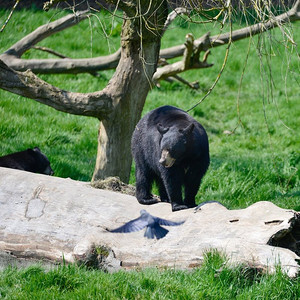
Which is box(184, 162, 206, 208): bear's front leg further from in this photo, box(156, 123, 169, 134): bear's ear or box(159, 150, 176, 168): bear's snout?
box(156, 123, 169, 134): bear's ear

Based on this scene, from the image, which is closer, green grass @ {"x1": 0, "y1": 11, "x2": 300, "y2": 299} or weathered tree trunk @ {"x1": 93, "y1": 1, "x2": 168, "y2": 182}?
green grass @ {"x1": 0, "y1": 11, "x2": 300, "y2": 299}

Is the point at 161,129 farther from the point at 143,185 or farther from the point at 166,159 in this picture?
the point at 143,185

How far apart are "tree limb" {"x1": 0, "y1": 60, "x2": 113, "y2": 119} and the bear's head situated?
55.2 inches

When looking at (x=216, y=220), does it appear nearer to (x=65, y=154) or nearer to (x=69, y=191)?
(x=69, y=191)

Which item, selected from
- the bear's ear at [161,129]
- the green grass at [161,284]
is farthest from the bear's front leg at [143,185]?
the green grass at [161,284]

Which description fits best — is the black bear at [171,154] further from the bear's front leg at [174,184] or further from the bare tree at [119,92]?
the bare tree at [119,92]

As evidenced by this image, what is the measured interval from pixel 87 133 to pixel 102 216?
18.8 feet

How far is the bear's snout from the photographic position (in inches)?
228

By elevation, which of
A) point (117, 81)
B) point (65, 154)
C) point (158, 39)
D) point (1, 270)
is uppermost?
point (158, 39)

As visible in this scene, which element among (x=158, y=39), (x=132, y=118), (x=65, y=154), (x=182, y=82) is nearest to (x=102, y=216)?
(x=132, y=118)

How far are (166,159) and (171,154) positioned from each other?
9 cm

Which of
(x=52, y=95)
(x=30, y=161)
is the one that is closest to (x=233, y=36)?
(x=52, y=95)

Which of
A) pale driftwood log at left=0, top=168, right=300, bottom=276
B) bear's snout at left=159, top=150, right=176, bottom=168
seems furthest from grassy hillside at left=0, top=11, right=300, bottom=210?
pale driftwood log at left=0, top=168, right=300, bottom=276

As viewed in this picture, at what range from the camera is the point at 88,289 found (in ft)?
13.8
